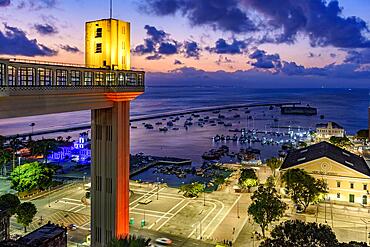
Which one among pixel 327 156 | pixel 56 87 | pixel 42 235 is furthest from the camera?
pixel 327 156

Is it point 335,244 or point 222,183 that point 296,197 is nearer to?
point 222,183

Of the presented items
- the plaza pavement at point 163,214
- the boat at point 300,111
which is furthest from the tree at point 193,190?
the boat at point 300,111

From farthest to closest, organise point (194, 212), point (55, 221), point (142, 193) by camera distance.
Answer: point (142, 193)
point (194, 212)
point (55, 221)

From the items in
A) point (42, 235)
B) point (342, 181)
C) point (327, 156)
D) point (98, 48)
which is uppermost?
point (98, 48)

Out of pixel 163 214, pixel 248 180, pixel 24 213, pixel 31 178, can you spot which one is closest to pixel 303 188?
pixel 248 180

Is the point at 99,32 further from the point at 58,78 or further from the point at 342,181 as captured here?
the point at 342,181

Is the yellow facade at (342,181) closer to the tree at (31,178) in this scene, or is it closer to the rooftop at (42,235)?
the rooftop at (42,235)

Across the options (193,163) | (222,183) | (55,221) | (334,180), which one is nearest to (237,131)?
(193,163)
